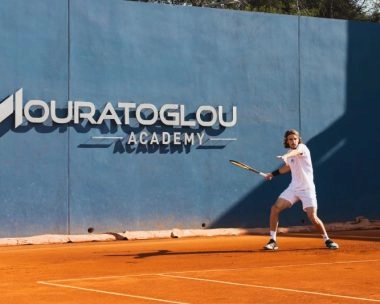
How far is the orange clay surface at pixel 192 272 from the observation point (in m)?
10.5

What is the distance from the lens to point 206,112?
20.5m

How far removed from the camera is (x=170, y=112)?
65.5 ft

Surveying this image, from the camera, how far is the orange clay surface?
10477mm

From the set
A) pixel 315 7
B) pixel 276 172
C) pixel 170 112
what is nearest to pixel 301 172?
pixel 276 172

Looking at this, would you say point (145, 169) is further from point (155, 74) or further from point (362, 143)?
point (362, 143)

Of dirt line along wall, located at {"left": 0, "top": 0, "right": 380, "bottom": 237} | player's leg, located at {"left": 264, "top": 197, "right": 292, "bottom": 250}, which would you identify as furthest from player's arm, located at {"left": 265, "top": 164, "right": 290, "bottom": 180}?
dirt line along wall, located at {"left": 0, "top": 0, "right": 380, "bottom": 237}

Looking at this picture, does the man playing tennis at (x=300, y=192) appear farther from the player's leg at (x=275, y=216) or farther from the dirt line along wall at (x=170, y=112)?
the dirt line along wall at (x=170, y=112)

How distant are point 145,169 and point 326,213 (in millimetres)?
4546

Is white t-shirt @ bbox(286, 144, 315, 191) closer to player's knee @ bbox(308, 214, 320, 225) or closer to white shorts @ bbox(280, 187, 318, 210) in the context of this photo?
white shorts @ bbox(280, 187, 318, 210)

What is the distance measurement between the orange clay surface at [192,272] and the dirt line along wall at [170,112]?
1288 mm

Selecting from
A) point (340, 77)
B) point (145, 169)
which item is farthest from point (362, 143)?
point (145, 169)

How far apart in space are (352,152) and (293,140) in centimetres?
702

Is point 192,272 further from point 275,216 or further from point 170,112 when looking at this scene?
point 170,112

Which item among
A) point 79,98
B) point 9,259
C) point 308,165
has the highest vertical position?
point 79,98
